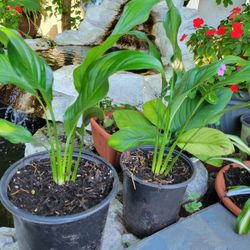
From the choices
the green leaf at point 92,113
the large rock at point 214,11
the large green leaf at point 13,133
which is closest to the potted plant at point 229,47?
the large rock at point 214,11

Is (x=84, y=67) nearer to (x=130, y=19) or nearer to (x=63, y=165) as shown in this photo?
(x=130, y=19)

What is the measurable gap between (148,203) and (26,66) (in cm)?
74

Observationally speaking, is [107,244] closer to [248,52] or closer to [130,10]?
[130,10]

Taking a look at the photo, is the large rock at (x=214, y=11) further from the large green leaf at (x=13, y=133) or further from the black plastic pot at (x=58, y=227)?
the large green leaf at (x=13, y=133)

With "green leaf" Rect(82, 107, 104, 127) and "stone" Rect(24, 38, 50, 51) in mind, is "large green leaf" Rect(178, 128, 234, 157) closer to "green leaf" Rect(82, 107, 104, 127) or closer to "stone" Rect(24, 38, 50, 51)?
"green leaf" Rect(82, 107, 104, 127)

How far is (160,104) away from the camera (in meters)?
1.51

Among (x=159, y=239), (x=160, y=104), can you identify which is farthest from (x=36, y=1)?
(x=159, y=239)

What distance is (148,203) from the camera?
1.26 meters

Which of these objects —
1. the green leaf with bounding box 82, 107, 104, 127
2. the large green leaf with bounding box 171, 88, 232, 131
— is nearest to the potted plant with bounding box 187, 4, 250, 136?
the large green leaf with bounding box 171, 88, 232, 131

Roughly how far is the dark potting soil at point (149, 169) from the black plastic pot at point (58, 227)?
0.67 feet

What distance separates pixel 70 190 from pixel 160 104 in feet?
2.19

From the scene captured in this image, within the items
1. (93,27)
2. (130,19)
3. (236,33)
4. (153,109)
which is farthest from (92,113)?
Result: (93,27)

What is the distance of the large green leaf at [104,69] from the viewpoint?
2.37 ft

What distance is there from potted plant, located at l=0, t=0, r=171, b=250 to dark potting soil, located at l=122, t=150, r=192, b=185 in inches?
6.6
